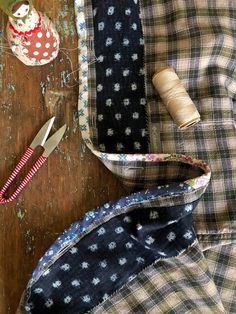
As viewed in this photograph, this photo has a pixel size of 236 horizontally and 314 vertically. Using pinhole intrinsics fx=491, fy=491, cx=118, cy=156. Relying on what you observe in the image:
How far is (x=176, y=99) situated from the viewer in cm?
87

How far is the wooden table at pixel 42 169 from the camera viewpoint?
847mm

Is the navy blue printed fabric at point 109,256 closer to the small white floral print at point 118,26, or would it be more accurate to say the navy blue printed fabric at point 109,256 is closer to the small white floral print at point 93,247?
the small white floral print at point 93,247

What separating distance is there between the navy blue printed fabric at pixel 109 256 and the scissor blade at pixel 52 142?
0.16 m

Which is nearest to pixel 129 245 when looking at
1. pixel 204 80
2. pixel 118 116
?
pixel 118 116

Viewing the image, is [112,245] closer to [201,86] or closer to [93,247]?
[93,247]

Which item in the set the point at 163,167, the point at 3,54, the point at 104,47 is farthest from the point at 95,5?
the point at 163,167

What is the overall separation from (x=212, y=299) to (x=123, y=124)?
0.34 meters

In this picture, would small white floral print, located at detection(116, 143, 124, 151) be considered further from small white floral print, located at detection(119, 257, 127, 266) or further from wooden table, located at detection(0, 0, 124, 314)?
small white floral print, located at detection(119, 257, 127, 266)

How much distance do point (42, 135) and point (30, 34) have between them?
0.17 metres

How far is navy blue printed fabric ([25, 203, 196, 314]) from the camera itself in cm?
81

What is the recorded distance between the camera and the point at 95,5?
952mm

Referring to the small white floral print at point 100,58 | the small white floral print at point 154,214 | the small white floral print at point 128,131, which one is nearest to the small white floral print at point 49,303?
the small white floral print at point 154,214

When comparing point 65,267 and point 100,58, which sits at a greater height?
point 100,58

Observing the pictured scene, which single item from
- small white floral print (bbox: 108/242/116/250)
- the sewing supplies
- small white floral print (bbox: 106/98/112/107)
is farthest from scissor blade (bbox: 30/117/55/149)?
small white floral print (bbox: 108/242/116/250)
